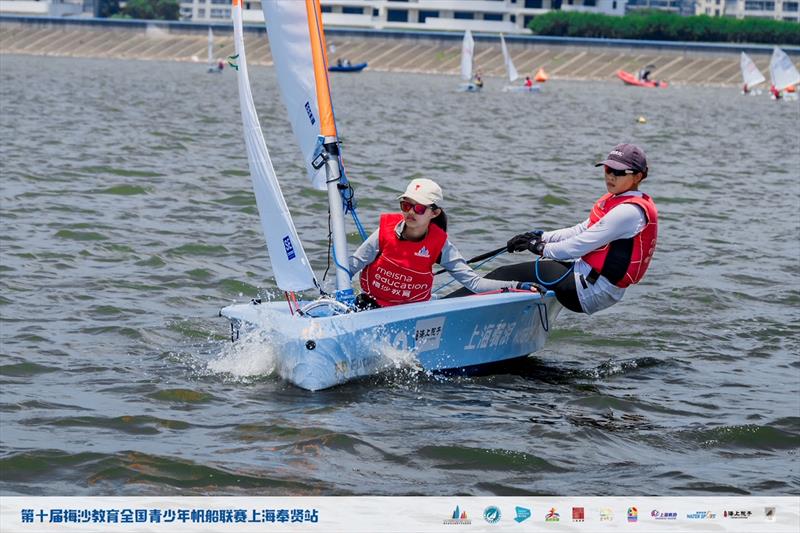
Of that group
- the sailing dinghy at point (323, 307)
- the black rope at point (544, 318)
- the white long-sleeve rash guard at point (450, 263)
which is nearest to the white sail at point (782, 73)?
the black rope at point (544, 318)

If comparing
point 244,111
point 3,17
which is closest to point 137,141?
point 244,111

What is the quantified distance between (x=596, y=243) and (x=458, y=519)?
413 centimetres

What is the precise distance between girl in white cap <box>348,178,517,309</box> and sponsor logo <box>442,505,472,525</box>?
3537mm

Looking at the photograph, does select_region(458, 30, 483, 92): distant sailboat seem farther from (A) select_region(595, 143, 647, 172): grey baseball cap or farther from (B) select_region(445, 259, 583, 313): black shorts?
(A) select_region(595, 143, 647, 172): grey baseball cap

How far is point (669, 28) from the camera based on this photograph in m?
93.7

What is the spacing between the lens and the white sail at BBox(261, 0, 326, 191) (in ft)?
28.2

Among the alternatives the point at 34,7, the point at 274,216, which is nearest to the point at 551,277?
the point at 274,216

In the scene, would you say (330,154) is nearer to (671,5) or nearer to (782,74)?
(782,74)

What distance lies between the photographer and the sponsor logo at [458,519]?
Answer: 4.70 metres

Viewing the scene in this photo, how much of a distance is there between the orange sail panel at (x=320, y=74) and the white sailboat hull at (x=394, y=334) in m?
1.28

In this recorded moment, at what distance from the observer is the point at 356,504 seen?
16.5 feet

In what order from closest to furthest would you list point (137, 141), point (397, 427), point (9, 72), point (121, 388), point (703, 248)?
point (397, 427) < point (121, 388) < point (703, 248) < point (137, 141) < point (9, 72)

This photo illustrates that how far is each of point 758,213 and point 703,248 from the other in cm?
372

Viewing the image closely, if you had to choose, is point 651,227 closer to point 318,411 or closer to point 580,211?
point 318,411
